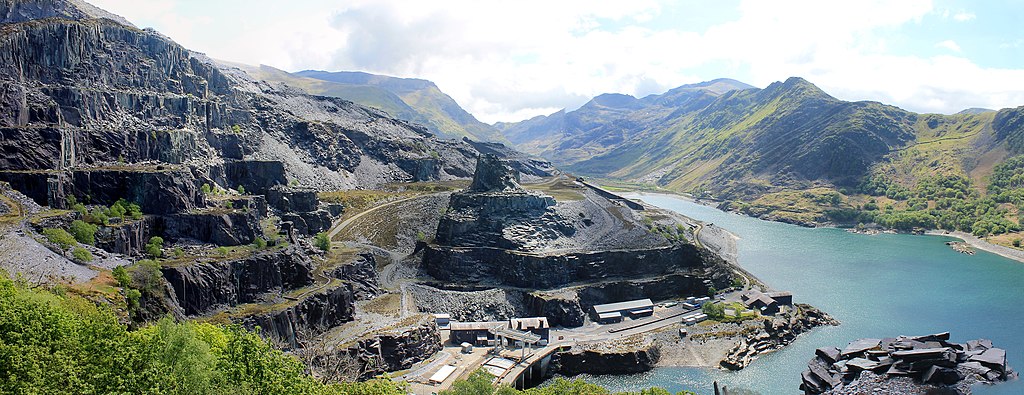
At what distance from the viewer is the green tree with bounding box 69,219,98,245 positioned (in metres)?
51.2

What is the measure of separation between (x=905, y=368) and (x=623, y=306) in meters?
29.1

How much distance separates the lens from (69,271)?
4403cm

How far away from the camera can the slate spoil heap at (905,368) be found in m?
57.2

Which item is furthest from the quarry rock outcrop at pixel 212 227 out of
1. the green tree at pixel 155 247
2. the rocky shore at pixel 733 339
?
the rocky shore at pixel 733 339

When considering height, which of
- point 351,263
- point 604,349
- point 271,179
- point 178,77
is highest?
point 178,77

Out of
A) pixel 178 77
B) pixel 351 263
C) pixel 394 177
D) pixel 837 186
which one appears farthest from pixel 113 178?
pixel 837 186

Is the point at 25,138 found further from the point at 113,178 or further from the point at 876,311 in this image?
the point at 876,311

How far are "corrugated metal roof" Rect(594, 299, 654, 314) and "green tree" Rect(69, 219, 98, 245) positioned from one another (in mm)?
49877

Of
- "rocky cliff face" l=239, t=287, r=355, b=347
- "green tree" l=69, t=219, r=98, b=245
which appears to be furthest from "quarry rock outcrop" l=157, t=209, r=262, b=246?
"rocky cliff face" l=239, t=287, r=355, b=347

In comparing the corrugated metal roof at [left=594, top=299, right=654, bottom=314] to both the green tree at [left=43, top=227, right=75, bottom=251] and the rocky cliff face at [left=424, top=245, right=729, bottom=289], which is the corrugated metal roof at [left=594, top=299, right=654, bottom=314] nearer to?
the rocky cliff face at [left=424, top=245, right=729, bottom=289]

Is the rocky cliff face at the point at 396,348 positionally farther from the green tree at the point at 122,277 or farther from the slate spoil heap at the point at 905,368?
the slate spoil heap at the point at 905,368

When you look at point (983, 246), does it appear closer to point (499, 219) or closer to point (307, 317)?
point (499, 219)

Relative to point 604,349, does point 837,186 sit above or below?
above

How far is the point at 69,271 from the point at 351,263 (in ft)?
113
